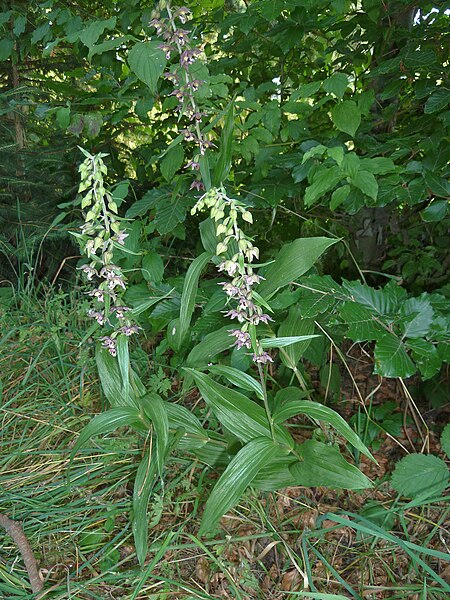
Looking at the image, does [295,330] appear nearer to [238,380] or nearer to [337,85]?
[238,380]

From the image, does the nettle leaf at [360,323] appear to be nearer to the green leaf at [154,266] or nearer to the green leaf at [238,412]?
the green leaf at [238,412]

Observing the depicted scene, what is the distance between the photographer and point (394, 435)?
2.00 m

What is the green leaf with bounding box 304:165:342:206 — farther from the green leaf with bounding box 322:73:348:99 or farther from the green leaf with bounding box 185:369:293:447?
the green leaf with bounding box 185:369:293:447

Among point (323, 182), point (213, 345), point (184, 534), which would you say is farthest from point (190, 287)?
point (184, 534)

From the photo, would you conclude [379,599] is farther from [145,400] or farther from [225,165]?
[225,165]

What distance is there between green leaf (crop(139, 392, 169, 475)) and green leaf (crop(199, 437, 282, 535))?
0.15 m

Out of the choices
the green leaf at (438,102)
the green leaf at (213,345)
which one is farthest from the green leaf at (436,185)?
the green leaf at (213,345)

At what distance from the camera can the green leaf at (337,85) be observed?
160 cm

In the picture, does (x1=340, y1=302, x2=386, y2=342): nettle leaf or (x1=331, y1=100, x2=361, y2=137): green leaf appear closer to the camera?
(x1=340, y1=302, x2=386, y2=342): nettle leaf

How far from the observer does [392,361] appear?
1.32 m

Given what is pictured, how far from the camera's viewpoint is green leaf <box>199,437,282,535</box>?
1357mm

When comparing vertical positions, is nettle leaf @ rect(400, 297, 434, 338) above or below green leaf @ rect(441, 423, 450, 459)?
above

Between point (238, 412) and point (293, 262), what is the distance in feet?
1.42

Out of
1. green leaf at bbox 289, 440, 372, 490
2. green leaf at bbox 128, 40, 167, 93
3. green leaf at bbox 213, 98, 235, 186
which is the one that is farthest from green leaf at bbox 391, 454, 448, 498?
green leaf at bbox 128, 40, 167, 93
